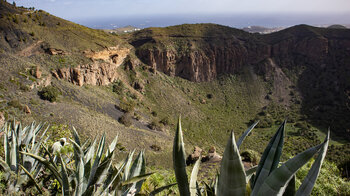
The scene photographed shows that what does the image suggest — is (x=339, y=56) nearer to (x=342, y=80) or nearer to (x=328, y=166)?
(x=342, y=80)

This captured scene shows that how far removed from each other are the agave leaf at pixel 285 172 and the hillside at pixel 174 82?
265 inches

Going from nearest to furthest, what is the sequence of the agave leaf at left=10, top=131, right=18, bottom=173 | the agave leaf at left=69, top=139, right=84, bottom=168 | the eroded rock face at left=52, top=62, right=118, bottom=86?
the agave leaf at left=69, top=139, right=84, bottom=168 < the agave leaf at left=10, top=131, right=18, bottom=173 < the eroded rock face at left=52, top=62, right=118, bottom=86

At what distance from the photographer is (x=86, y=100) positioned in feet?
64.6

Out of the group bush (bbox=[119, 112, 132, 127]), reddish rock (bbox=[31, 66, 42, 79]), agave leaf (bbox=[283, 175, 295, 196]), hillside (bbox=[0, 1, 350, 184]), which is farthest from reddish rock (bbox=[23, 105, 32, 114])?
agave leaf (bbox=[283, 175, 295, 196])

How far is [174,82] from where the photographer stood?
36094 mm

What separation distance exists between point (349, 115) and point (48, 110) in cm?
3870

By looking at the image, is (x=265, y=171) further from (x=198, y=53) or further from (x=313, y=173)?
(x=198, y=53)

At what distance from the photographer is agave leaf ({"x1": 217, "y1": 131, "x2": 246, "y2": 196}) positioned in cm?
150

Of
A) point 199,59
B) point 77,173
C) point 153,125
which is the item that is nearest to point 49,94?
point 153,125

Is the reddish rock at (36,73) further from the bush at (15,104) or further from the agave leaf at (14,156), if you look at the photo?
the agave leaf at (14,156)

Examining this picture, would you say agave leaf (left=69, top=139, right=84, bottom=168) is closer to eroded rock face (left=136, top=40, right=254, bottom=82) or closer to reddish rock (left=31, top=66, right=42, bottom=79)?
reddish rock (left=31, top=66, right=42, bottom=79)

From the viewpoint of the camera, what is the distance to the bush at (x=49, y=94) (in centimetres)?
1642

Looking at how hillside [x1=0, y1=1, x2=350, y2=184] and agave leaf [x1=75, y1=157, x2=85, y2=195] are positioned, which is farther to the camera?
hillside [x1=0, y1=1, x2=350, y2=184]

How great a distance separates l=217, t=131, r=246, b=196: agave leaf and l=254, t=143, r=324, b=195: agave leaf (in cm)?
16
